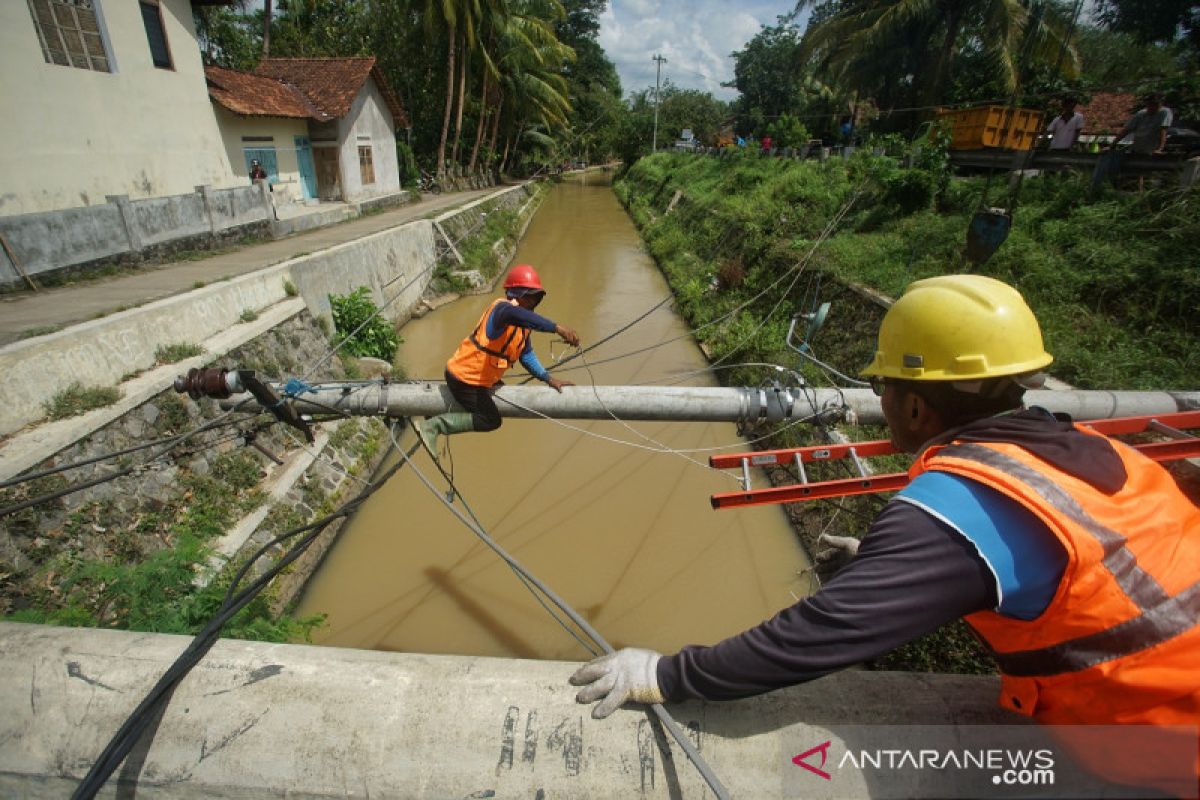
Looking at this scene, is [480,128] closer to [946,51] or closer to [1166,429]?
[946,51]

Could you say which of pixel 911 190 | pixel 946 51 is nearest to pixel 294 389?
pixel 911 190

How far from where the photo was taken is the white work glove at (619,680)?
1621 millimetres

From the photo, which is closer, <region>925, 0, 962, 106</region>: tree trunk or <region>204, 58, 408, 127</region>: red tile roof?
<region>204, 58, 408, 127</region>: red tile roof

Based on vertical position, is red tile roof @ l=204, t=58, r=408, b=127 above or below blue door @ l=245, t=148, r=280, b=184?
above

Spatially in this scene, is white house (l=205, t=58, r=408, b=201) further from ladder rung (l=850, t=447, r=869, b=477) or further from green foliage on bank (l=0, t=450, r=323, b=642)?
ladder rung (l=850, t=447, r=869, b=477)

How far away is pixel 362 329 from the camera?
9156 millimetres

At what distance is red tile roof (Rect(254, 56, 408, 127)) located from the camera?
61.2 ft

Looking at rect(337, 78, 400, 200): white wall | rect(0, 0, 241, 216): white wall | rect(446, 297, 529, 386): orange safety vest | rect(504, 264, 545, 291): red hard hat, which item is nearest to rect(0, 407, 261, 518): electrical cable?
rect(446, 297, 529, 386): orange safety vest

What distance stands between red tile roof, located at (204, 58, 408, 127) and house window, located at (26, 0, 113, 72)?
4017 millimetres

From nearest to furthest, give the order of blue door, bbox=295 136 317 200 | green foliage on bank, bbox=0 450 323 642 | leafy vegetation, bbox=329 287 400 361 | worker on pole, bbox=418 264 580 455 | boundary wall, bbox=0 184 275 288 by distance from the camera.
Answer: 1. worker on pole, bbox=418 264 580 455
2. green foliage on bank, bbox=0 450 323 642
3. boundary wall, bbox=0 184 275 288
4. leafy vegetation, bbox=329 287 400 361
5. blue door, bbox=295 136 317 200

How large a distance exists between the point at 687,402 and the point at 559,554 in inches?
138

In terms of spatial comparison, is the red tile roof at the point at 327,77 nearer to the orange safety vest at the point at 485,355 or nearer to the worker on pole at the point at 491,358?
the worker on pole at the point at 491,358

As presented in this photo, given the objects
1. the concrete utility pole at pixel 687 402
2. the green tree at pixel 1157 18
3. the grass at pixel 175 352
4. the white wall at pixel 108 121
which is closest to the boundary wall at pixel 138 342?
the grass at pixel 175 352

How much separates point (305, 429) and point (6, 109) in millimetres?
10378
